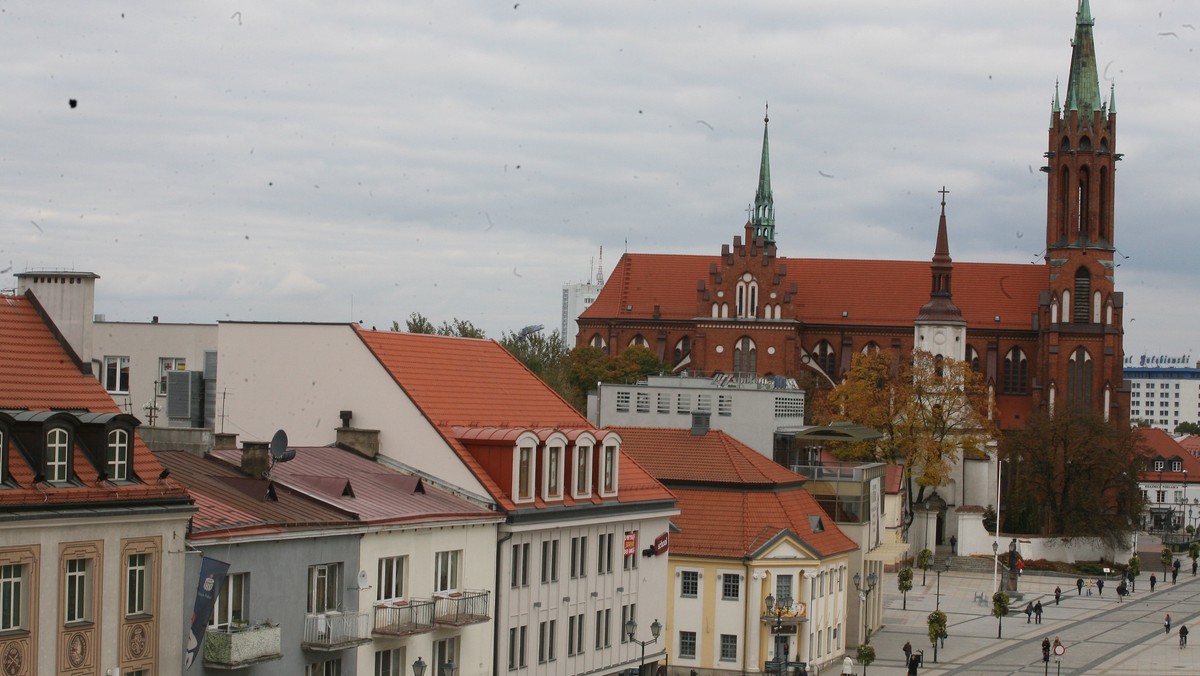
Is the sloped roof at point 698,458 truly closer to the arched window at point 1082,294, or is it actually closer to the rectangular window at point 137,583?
the rectangular window at point 137,583

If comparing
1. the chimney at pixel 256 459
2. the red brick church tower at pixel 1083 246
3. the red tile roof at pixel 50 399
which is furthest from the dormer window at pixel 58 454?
the red brick church tower at pixel 1083 246

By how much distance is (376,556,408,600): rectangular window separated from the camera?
124 ft

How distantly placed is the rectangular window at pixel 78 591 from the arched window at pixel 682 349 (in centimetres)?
13156

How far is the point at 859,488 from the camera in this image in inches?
2766

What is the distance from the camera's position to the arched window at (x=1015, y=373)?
15550cm

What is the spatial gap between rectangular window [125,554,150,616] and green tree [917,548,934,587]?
76.5m

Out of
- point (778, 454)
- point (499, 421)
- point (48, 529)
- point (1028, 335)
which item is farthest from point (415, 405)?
point (1028, 335)

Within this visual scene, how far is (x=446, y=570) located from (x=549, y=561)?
16.7ft

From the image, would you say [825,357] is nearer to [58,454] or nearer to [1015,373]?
[1015,373]

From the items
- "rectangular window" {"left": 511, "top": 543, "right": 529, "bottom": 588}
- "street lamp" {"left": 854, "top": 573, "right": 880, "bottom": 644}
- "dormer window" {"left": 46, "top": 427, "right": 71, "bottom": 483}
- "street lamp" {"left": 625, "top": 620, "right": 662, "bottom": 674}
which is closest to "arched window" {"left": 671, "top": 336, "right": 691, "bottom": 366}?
"street lamp" {"left": 854, "top": 573, "right": 880, "bottom": 644}

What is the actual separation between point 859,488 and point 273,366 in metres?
29.9

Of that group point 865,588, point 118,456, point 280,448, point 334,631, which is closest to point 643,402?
point 865,588

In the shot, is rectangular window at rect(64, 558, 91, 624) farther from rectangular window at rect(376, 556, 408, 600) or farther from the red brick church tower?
the red brick church tower

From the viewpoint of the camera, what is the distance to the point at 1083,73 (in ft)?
480
